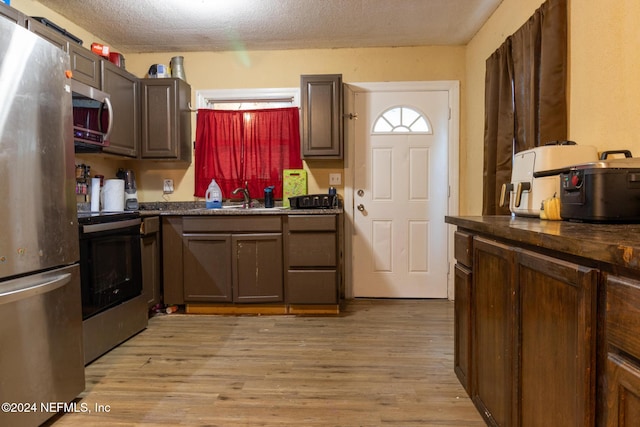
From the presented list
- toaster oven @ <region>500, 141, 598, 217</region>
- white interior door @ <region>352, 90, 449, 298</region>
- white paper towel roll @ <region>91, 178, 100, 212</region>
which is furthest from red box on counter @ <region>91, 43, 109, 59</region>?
toaster oven @ <region>500, 141, 598, 217</region>

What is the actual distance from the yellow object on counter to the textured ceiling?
1.91 m

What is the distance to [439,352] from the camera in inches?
86.6

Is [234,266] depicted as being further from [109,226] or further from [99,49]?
[99,49]

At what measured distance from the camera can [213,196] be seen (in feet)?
10.7

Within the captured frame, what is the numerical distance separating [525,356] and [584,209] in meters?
0.53

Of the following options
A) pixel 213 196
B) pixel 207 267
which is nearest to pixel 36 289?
pixel 207 267

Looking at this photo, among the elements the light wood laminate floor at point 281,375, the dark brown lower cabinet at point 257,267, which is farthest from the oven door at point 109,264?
the dark brown lower cabinet at point 257,267

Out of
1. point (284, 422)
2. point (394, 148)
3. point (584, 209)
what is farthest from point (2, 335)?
point (394, 148)

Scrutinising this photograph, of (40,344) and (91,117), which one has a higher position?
(91,117)

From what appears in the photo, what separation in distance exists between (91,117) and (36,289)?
1441 millimetres

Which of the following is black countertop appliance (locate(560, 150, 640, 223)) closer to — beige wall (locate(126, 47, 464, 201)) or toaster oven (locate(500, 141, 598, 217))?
toaster oven (locate(500, 141, 598, 217))

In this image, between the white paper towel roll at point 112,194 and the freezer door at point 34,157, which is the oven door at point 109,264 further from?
the white paper towel roll at point 112,194

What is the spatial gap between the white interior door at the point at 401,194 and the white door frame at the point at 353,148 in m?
0.04

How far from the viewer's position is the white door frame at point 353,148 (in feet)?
10.6
